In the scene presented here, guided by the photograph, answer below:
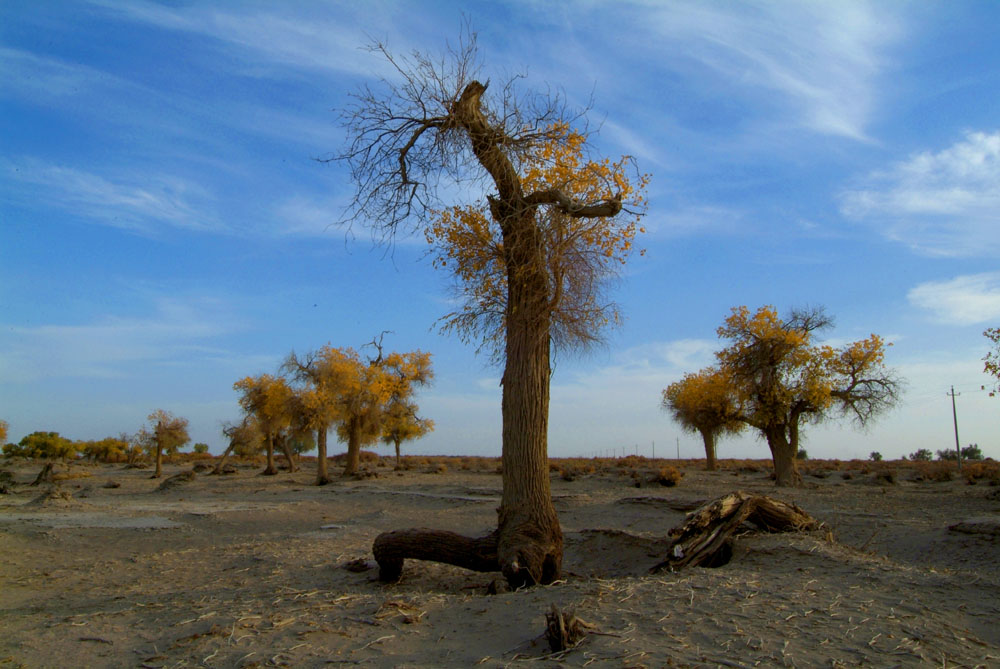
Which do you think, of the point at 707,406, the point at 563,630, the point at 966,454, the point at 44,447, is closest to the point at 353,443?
the point at 707,406

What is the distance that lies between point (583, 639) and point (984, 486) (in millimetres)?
25635

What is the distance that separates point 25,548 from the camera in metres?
11.3

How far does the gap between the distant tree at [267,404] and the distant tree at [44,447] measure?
24509mm

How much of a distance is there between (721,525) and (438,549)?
349 cm

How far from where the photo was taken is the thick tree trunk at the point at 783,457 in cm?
2336

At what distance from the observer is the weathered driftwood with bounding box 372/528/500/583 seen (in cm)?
789

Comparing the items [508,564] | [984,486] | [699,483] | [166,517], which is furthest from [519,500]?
[984,486]

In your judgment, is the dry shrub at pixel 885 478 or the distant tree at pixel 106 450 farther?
the distant tree at pixel 106 450

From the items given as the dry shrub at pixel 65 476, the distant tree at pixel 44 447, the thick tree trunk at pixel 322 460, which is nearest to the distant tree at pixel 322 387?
the thick tree trunk at pixel 322 460

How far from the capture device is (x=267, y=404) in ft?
98.2

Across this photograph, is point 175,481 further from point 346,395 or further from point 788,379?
point 788,379

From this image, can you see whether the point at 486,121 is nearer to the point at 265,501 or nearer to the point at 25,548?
the point at 25,548

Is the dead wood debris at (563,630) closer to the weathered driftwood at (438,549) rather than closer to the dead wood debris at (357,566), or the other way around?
the weathered driftwood at (438,549)

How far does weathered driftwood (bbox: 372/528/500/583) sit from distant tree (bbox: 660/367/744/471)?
19.9 meters
